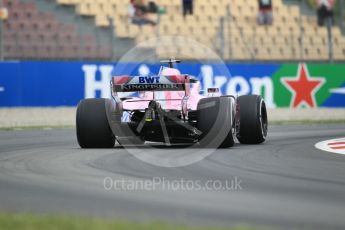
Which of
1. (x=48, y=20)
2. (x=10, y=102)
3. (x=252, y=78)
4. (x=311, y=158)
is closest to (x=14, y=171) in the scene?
(x=311, y=158)

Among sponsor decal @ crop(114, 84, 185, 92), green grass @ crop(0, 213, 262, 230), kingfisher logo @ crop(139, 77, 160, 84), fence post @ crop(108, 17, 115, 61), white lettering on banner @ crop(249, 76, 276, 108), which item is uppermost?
fence post @ crop(108, 17, 115, 61)

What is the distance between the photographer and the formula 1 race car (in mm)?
11180

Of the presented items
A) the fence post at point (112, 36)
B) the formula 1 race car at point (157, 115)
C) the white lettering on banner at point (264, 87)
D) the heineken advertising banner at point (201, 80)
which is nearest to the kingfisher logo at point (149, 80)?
the formula 1 race car at point (157, 115)

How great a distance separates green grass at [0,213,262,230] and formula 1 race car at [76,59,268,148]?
18.8 ft

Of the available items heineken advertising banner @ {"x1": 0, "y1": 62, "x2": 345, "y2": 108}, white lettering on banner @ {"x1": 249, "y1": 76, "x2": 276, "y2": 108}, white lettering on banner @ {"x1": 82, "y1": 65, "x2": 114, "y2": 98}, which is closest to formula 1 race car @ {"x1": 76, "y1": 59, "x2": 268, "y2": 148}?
heineken advertising banner @ {"x1": 0, "y1": 62, "x2": 345, "y2": 108}

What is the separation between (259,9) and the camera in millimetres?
28594

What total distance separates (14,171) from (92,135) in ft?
→ 9.92

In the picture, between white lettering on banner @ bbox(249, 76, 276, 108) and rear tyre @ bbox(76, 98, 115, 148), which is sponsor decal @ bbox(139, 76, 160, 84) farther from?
white lettering on banner @ bbox(249, 76, 276, 108)

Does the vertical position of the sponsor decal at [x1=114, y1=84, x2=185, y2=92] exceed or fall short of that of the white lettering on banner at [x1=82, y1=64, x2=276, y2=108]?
it exceeds it

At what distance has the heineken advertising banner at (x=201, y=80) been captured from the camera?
21812 millimetres

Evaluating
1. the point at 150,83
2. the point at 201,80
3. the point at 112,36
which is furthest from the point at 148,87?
the point at 112,36

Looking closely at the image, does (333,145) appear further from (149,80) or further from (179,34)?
(179,34)

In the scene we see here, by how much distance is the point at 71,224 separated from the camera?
205 inches

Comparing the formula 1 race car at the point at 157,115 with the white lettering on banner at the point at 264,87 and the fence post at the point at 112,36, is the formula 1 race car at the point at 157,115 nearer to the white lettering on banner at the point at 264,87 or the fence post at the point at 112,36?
the white lettering on banner at the point at 264,87
